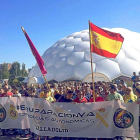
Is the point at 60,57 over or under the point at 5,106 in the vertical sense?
over

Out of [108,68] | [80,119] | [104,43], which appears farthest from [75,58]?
[80,119]

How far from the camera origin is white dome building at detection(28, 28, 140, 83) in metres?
15.1

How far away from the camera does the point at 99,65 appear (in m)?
15.5

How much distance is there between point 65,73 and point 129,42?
8.21 meters

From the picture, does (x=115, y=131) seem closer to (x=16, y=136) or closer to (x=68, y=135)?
(x=68, y=135)

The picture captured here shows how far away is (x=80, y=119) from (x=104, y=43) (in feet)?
7.29

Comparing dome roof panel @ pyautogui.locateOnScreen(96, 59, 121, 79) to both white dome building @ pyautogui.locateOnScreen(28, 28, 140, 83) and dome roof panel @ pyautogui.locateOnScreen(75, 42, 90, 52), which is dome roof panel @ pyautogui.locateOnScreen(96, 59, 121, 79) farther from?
dome roof panel @ pyautogui.locateOnScreen(75, 42, 90, 52)

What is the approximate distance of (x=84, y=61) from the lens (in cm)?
1622

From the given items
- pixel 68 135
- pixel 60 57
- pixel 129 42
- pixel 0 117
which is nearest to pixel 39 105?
pixel 68 135

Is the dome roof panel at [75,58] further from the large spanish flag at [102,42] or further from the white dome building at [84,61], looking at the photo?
the large spanish flag at [102,42]

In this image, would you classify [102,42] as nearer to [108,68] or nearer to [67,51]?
[108,68]

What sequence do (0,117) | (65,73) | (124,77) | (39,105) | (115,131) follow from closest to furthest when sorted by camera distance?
(115,131) → (39,105) → (0,117) → (124,77) → (65,73)

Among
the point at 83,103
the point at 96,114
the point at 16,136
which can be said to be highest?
the point at 83,103

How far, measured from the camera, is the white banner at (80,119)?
3994 mm
